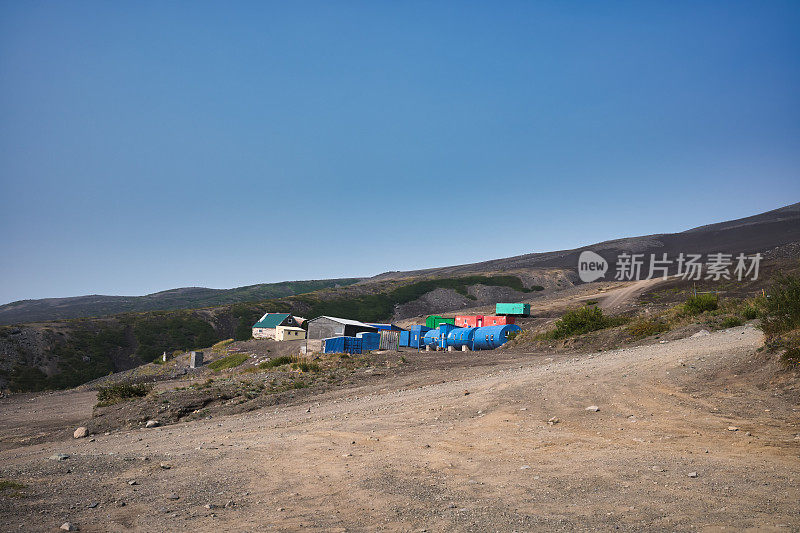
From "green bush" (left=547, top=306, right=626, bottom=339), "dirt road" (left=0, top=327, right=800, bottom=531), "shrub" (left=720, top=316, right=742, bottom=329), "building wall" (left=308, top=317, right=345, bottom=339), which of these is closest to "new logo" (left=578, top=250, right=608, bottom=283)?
"building wall" (left=308, top=317, right=345, bottom=339)

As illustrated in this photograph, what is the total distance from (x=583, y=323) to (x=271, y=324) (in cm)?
5575

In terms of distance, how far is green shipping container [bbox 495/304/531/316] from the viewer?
65.2m

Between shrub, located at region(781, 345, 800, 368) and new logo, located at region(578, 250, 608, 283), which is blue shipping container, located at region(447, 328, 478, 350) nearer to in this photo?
shrub, located at region(781, 345, 800, 368)

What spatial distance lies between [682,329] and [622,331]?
12.0ft

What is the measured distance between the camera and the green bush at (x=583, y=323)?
34.6 meters

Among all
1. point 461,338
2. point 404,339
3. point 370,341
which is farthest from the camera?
point 404,339

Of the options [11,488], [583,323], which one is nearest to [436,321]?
[583,323]

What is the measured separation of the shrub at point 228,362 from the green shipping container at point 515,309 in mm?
34132

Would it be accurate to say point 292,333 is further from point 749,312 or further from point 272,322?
point 749,312

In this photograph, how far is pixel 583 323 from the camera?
3512 cm

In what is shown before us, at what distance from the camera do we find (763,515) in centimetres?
543

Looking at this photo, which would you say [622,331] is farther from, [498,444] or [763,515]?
[763,515]

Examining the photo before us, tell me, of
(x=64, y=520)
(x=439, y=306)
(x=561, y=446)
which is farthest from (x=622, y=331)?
(x=439, y=306)

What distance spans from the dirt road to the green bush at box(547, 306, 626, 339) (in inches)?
752
